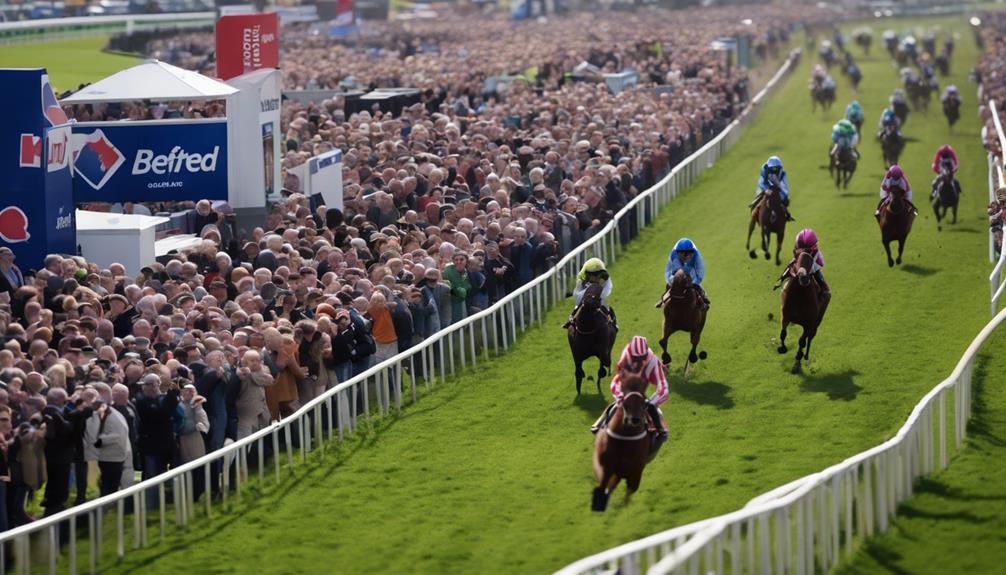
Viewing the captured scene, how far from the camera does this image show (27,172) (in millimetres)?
15625

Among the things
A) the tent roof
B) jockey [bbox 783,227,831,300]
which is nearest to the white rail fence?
jockey [bbox 783,227,831,300]

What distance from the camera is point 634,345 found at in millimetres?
11852

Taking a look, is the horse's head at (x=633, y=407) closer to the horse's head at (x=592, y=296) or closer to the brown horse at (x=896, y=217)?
the horse's head at (x=592, y=296)

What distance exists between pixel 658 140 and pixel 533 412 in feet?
42.2

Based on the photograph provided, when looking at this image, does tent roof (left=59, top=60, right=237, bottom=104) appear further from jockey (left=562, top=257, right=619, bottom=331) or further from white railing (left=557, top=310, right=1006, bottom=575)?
white railing (left=557, top=310, right=1006, bottom=575)

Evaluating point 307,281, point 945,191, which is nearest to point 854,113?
point 945,191

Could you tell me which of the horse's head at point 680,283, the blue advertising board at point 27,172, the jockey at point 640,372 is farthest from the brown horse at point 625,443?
the blue advertising board at point 27,172

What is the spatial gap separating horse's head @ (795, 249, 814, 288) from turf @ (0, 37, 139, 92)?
22958 mm

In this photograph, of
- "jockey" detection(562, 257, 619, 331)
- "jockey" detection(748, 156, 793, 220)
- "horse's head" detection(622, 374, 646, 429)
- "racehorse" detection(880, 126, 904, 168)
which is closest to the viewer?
"horse's head" detection(622, 374, 646, 429)

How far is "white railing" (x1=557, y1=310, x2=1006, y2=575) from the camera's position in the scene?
8773 millimetres

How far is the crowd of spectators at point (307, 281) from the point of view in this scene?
458 inches

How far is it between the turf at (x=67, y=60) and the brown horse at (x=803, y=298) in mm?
22813

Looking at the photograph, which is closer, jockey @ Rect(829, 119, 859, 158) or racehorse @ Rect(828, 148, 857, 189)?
jockey @ Rect(829, 119, 859, 158)

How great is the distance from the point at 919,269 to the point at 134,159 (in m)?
9.62
